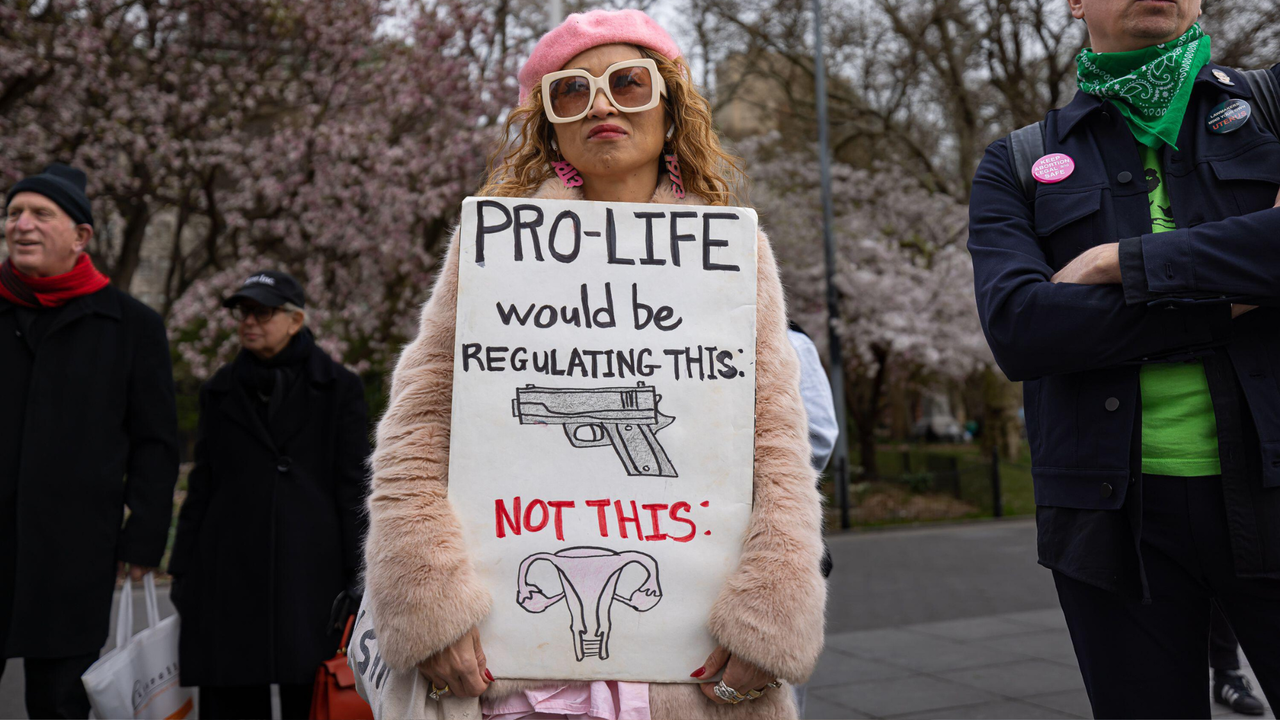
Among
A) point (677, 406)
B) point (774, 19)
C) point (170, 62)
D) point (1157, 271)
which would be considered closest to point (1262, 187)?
point (1157, 271)

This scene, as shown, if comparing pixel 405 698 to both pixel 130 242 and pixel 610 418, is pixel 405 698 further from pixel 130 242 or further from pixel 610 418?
pixel 130 242

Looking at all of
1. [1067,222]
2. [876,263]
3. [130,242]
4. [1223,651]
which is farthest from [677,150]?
[876,263]

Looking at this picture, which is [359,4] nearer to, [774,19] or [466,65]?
[466,65]

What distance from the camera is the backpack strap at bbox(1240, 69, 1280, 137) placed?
2064mm

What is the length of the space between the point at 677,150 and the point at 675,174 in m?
0.06

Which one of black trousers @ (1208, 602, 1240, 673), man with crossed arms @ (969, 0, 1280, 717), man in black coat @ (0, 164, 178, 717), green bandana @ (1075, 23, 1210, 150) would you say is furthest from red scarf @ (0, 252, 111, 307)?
black trousers @ (1208, 602, 1240, 673)

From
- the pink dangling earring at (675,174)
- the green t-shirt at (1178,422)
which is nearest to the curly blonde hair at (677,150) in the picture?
the pink dangling earring at (675,174)

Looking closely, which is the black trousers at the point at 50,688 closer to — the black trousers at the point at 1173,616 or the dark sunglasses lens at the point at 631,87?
the dark sunglasses lens at the point at 631,87

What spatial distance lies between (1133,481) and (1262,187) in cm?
63

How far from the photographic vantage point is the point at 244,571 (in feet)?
13.6

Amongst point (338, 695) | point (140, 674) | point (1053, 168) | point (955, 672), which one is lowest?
point (955, 672)

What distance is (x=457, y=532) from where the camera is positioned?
6.18 ft

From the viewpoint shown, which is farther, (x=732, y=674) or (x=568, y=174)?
(x=568, y=174)

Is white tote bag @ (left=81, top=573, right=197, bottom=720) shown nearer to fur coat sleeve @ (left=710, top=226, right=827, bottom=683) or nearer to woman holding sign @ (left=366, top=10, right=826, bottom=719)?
woman holding sign @ (left=366, top=10, right=826, bottom=719)
